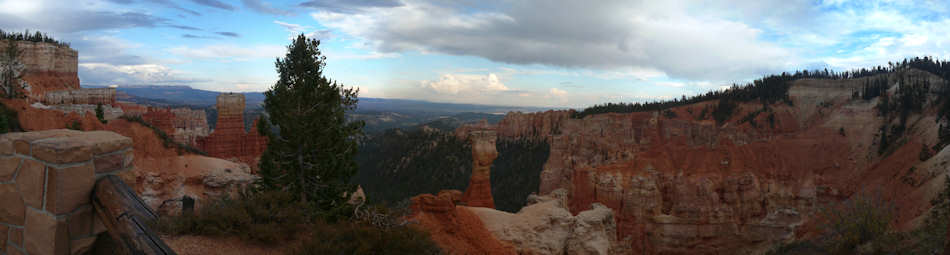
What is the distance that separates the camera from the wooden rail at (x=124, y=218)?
335 cm

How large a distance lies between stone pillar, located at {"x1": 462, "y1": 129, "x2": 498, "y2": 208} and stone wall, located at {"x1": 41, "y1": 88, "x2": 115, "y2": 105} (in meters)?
25.0

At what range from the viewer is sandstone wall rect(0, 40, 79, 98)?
29.8 m

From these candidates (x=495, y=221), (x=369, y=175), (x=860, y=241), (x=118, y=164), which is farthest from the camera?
(x=369, y=175)

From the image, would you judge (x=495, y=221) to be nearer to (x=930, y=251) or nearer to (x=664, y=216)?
(x=930, y=251)

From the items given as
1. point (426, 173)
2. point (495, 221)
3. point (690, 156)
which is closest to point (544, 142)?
point (426, 173)

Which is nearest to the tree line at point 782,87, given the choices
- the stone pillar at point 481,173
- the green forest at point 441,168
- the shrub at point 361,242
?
the green forest at point 441,168

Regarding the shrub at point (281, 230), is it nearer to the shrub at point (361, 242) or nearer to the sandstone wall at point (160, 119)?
the shrub at point (361, 242)

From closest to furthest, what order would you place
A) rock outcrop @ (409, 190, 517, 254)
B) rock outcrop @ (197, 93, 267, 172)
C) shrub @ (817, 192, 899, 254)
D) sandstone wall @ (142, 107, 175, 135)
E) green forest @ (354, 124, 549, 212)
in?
shrub @ (817, 192, 899, 254) < rock outcrop @ (409, 190, 517, 254) < rock outcrop @ (197, 93, 267, 172) < sandstone wall @ (142, 107, 175, 135) < green forest @ (354, 124, 549, 212)

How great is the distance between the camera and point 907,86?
3123cm

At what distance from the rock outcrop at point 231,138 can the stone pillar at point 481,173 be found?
45.3 feet

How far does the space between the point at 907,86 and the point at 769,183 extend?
12.6m

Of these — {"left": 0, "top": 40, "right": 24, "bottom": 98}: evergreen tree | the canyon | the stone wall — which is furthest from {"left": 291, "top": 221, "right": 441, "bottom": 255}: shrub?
the stone wall

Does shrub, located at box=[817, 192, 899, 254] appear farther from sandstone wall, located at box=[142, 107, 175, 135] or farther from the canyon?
sandstone wall, located at box=[142, 107, 175, 135]

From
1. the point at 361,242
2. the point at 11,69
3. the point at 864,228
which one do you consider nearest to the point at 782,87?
the point at 864,228
